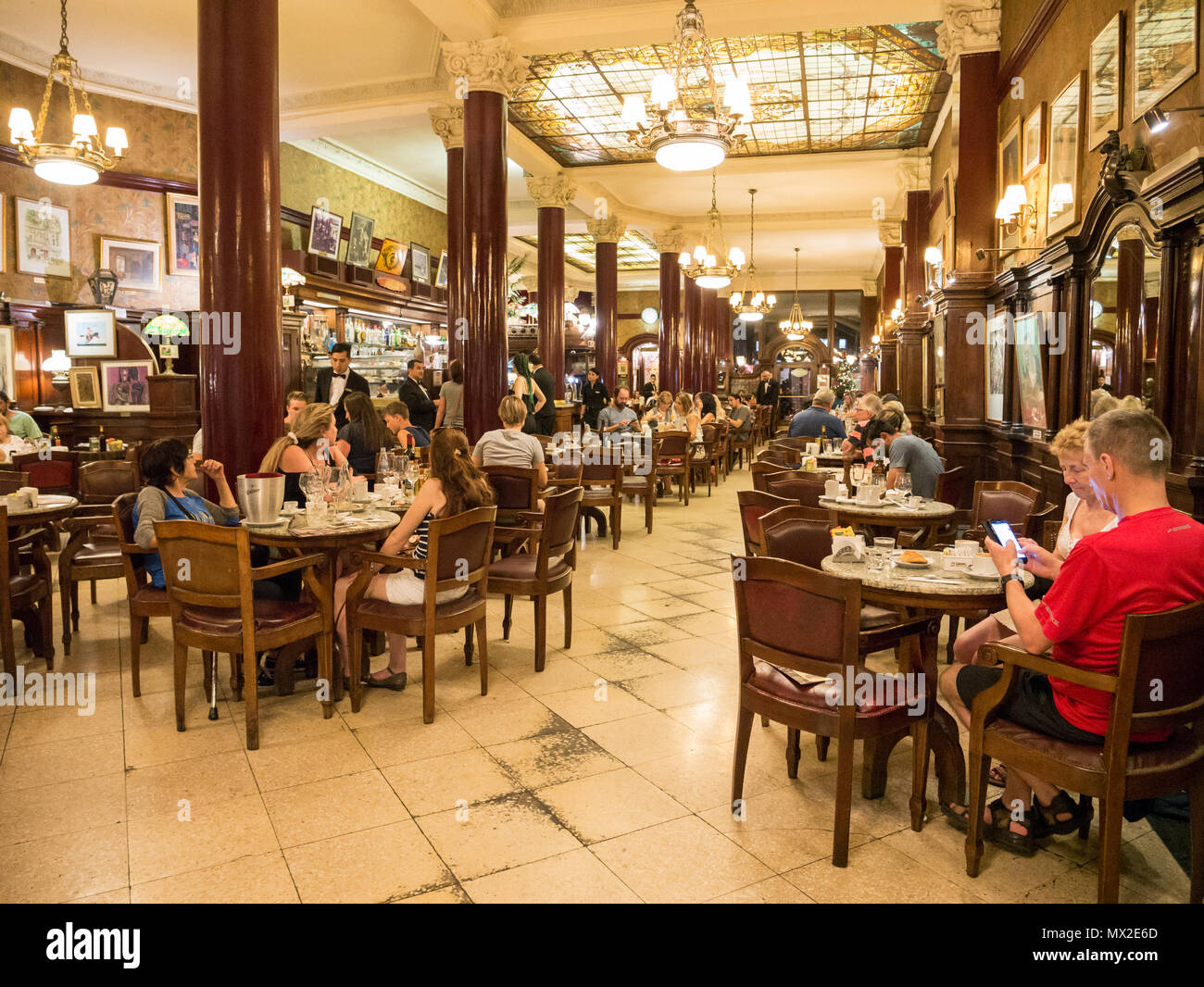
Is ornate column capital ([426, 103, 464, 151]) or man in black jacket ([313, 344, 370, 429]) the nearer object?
man in black jacket ([313, 344, 370, 429])

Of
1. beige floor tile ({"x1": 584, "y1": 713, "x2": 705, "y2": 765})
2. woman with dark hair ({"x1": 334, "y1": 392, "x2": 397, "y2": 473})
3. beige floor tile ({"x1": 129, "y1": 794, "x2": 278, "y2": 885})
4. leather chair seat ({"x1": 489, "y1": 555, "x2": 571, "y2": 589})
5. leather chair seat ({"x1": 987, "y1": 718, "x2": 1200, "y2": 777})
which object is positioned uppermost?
woman with dark hair ({"x1": 334, "y1": 392, "x2": 397, "y2": 473})

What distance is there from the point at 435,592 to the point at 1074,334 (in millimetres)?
4361

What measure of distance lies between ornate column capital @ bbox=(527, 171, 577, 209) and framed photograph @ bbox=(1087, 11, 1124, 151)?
357 inches

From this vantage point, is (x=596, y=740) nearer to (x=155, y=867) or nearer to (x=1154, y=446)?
(x=155, y=867)

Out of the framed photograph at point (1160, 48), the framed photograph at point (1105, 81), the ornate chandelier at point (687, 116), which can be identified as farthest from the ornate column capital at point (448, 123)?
the framed photograph at point (1160, 48)

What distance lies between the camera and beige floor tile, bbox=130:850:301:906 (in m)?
2.38

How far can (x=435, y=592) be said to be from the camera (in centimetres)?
369

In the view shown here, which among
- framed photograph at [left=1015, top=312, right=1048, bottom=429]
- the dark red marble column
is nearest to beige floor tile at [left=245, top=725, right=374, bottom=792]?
the dark red marble column

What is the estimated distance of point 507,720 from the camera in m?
3.75

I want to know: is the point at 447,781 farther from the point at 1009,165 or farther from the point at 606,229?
the point at 606,229

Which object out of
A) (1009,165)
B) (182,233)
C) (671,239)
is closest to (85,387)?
(182,233)

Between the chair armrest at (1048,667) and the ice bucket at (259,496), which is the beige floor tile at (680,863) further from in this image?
the ice bucket at (259,496)

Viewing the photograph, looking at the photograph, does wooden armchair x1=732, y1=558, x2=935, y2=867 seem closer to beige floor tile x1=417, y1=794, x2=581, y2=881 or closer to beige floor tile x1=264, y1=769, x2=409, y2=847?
beige floor tile x1=417, y1=794, x2=581, y2=881

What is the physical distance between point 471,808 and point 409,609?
109 cm
